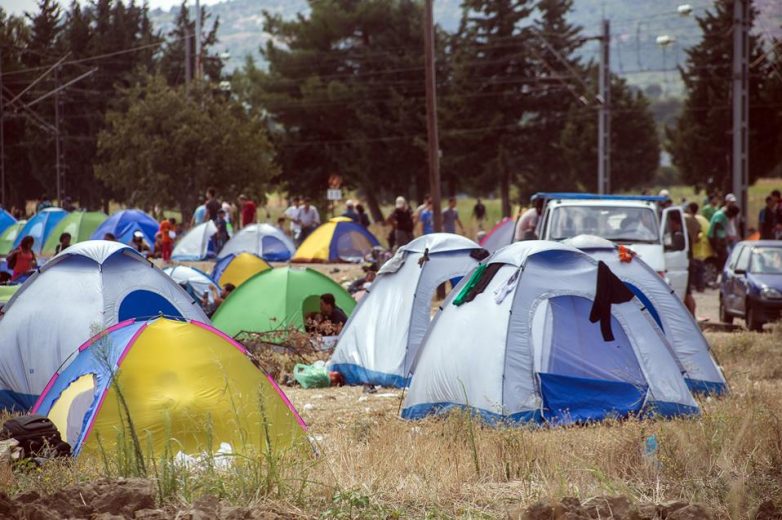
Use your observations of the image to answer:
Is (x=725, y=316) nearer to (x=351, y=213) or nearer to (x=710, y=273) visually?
(x=710, y=273)

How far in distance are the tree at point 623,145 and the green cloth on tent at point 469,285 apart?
1882 inches

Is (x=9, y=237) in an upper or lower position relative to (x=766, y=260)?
lower

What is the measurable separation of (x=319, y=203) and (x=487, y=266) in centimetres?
5041

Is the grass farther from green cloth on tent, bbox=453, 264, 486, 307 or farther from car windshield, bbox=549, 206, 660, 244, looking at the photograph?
car windshield, bbox=549, 206, 660, 244

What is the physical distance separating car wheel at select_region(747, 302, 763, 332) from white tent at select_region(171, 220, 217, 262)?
661 inches

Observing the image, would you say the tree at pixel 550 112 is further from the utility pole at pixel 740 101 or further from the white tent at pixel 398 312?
the white tent at pixel 398 312

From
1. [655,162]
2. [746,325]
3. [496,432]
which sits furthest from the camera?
[655,162]

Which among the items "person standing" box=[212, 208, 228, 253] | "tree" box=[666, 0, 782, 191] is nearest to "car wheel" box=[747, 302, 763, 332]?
"person standing" box=[212, 208, 228, 253]

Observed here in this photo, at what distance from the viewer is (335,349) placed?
49.2 feet

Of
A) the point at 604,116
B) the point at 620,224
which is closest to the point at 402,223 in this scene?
the point at 604,116

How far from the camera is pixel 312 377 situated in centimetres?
1434

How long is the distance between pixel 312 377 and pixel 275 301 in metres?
2.86

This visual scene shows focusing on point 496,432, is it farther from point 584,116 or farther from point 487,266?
point 584,116

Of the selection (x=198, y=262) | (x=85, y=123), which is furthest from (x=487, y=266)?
(x=85, y=123)
